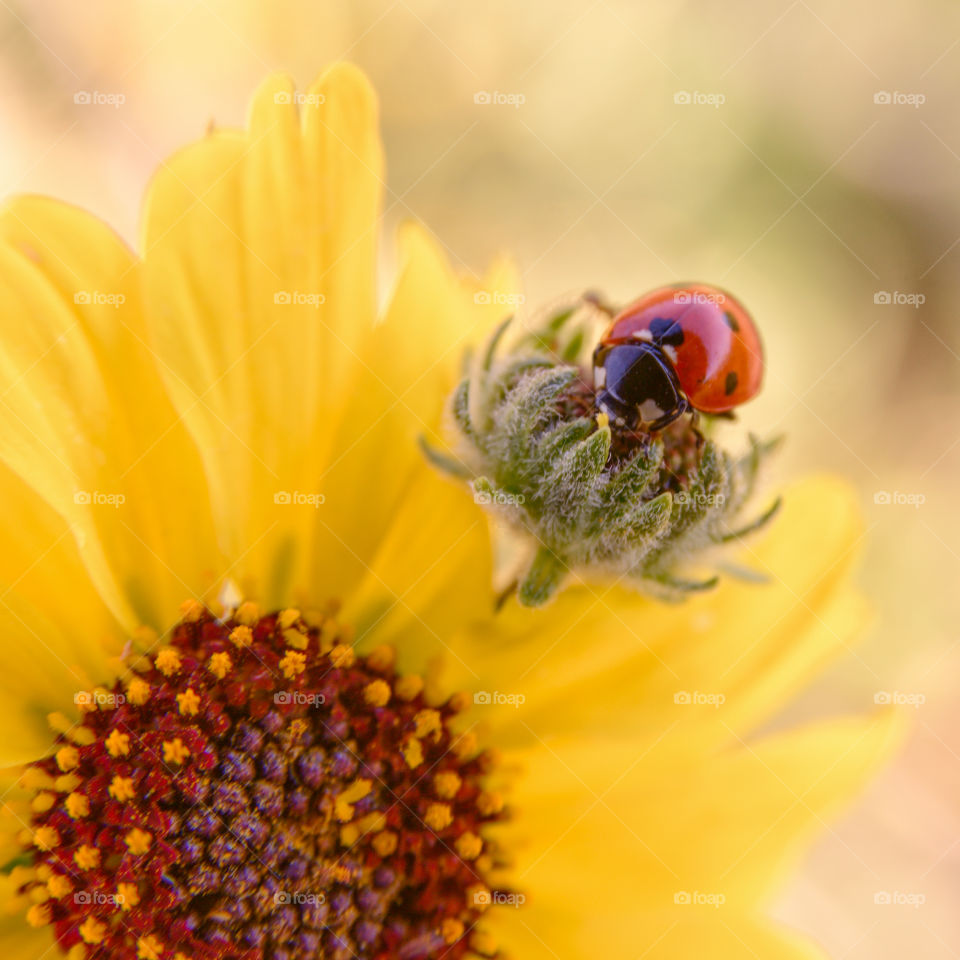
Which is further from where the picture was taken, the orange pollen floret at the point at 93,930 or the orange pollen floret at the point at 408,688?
the orange pollen floret at the point at 408,688

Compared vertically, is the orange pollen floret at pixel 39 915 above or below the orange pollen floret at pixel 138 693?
below

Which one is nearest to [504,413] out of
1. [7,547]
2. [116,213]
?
[7,547]

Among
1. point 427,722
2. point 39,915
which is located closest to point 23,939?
point 39,915

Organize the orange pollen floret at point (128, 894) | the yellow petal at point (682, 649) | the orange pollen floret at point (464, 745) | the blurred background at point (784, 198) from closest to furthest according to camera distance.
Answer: the orange pollen floret at point (128, 894), the orange pollen floret at point (464, 745), the yellow petal at point (682, 649), the blurred background at point (784, 198)

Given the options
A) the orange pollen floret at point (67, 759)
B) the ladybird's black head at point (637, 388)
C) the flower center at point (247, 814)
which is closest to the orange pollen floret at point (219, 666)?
the flower center at point (247, 814)

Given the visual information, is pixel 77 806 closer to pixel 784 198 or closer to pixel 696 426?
pixel 696 426

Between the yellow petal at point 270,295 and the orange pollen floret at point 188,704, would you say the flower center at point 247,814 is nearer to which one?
the orange pollen floret at point 188,704

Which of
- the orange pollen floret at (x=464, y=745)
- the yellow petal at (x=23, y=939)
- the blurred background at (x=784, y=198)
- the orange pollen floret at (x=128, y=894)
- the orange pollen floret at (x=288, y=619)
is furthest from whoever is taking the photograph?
the blurred background at (x=784, y=198)

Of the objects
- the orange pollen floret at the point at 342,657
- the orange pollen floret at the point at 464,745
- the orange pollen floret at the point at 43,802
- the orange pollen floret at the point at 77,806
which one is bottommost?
the orange pollen floret at the point at 43,802
